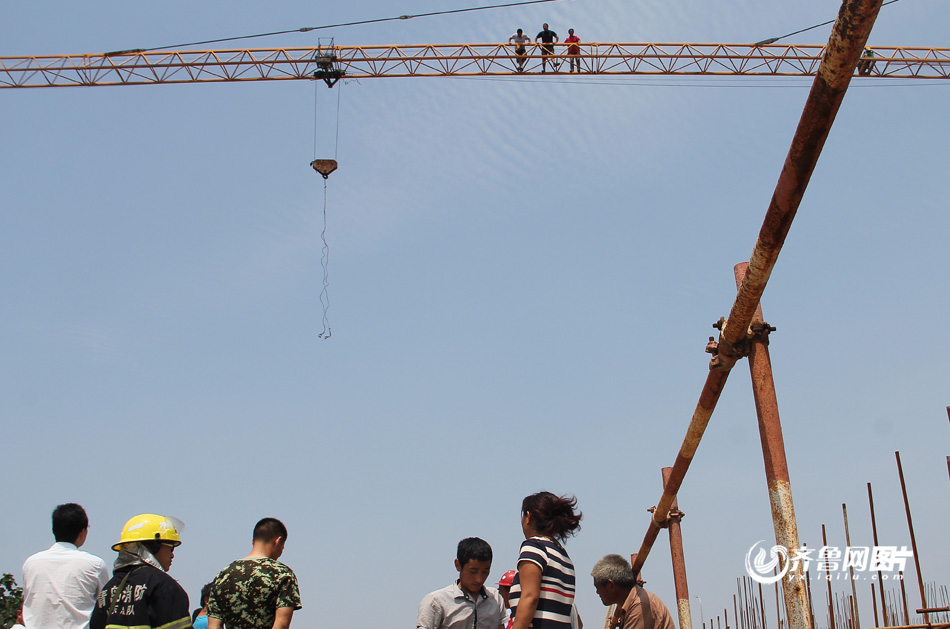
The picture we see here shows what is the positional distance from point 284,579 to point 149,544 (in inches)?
27.7

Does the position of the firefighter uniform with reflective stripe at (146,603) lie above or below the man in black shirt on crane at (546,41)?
below

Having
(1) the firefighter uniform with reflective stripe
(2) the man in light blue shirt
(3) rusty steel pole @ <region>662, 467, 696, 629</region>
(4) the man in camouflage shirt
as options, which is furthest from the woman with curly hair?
(3) rusty steel pole @ <region>662, 467, 696, 629</region>

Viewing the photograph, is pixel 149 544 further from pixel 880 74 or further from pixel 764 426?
pixel 880 74

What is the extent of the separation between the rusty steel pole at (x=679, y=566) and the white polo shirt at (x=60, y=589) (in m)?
8.97

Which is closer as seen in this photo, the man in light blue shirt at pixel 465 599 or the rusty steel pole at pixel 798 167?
the rusty steel pole at pixel 798 167

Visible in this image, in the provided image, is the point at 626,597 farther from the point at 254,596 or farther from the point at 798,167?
the point at 798,167

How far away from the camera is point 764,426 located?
22.5 ft

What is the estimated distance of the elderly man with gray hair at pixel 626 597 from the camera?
574cm

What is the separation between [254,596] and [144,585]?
0.53 meters

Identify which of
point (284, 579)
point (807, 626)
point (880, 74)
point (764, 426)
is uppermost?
point (880, 74)

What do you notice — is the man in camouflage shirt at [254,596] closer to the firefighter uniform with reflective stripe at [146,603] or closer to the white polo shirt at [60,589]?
the firefighter uniform with reflective stripe at [146,603]

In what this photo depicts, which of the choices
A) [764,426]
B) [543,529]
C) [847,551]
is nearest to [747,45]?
[847,551]

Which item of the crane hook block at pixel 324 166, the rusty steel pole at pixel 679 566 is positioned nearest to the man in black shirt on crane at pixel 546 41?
the crane hook block at pixel 324 166

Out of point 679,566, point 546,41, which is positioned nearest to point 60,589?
point 679,566
